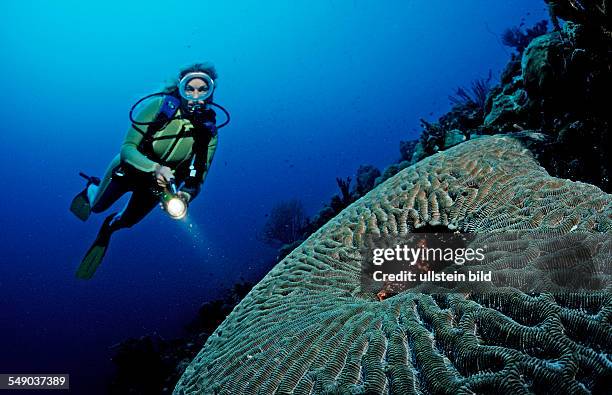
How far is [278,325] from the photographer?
2.55 m

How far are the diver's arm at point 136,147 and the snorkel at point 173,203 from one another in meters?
0.31

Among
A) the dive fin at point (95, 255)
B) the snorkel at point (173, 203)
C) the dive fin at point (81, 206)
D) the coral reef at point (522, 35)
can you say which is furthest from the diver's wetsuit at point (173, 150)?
the coral reef at point (522, 35)

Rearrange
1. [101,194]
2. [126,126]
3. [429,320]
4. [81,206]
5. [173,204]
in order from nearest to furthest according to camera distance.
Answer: [429,320], [173,204], [101,194], [81,206], [126,126]

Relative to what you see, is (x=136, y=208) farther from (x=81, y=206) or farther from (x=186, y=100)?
(x=186, y=100)

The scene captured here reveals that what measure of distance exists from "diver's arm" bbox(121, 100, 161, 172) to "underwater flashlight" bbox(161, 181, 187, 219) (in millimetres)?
361

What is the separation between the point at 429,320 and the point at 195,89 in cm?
447

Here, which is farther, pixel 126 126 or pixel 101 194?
pixel 126 126

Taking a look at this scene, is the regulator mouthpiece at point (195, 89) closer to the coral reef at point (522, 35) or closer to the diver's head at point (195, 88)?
the diver's head at point (195, 88)

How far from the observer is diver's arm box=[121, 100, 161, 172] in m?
4.42

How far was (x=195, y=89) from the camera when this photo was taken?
16.6ft

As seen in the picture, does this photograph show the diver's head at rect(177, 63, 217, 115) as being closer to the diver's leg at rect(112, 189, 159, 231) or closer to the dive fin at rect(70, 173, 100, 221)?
the diver's leg at rect(112, 189, 159, 231)

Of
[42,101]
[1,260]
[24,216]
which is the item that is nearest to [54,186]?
[24,216]

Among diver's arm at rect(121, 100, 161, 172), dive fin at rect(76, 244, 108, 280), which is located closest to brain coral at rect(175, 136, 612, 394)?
diver's arm at rect(121, 100, 161, 172)
